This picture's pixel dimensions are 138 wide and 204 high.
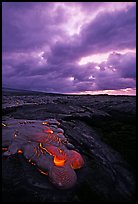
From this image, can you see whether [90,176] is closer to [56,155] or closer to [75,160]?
[75,160]

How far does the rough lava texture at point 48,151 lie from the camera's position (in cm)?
692

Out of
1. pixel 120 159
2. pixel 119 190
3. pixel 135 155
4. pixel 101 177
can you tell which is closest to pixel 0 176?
pixel 101 177

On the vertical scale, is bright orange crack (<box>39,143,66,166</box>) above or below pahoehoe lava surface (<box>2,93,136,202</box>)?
above

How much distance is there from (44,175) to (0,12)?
9768mm

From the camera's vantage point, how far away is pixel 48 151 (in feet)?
27.0

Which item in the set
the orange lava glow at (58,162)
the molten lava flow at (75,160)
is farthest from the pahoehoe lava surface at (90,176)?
the orange lava glow at (58,162)

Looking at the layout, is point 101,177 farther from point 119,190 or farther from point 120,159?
point 120,159

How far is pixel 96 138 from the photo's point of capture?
35.6 feet

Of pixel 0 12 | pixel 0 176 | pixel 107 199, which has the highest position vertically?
pixel 0 12

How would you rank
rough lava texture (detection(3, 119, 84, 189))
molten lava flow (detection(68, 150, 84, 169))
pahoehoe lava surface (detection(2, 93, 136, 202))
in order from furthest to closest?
1. molten lava flow (detection(68, 150, 84, 169))
2. rough lava texture (detection(3, 119, 84, 189))
3. pahoehoe lava surface (detection(2, 93, 136, 202))

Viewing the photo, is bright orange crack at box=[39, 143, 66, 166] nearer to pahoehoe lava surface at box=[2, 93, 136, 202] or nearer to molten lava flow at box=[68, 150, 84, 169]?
molten lava flow at box=[68, 150, 84, 169]

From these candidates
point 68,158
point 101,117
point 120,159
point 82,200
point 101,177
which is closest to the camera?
point 82,200

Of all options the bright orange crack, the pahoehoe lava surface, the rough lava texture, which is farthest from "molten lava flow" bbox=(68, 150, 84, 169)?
the bright orange crack

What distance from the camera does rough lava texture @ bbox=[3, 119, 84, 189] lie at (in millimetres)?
6917
